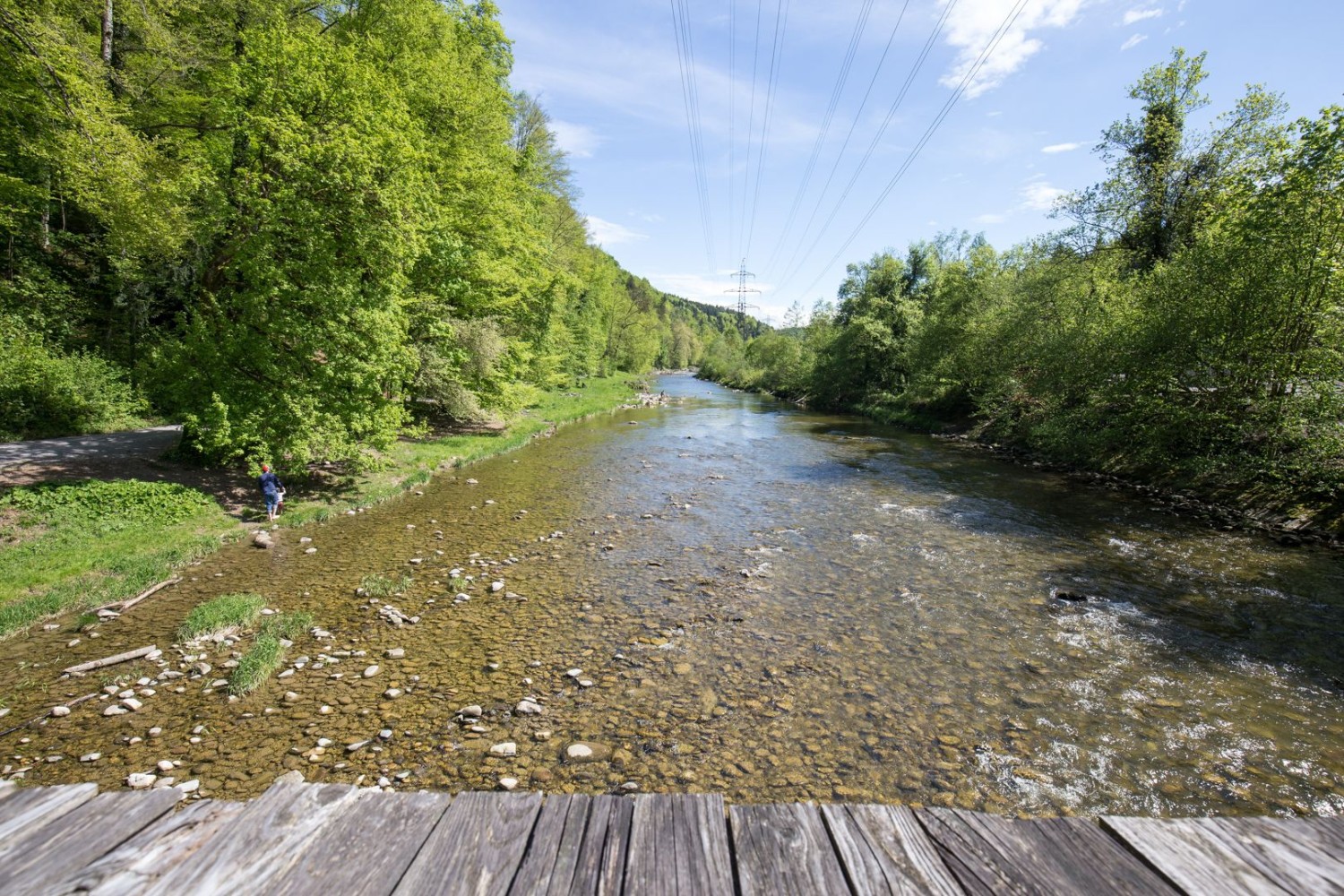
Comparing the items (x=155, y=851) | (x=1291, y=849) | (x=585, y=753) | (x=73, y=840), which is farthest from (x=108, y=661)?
(x=1291, y=849)

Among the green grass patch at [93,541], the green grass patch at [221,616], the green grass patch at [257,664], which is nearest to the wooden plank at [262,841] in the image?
the green grass patch at [257,664]

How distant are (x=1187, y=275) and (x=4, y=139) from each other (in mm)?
47248

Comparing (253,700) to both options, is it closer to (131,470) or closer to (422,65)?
(131,470)

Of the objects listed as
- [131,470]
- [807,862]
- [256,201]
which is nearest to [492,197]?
[256,201]

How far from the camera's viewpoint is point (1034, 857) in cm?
247

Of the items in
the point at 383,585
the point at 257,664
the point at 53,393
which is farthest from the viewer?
the point at 53,393

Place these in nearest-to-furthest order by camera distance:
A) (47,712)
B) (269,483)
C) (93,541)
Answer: (47,712)
(93,541)
(269,483)

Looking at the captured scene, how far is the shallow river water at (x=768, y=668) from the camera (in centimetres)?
689

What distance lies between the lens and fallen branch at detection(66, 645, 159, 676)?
8.33 metres

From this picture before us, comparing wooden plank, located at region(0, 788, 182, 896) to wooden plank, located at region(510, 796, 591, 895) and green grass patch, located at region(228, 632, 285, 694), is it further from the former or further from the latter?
green grass patch, located at region(228, 632, 285, 694)

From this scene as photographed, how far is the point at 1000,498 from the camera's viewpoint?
21547 mm

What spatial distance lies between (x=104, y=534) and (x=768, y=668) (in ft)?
48.7

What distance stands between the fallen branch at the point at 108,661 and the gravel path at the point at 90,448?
10.8 m

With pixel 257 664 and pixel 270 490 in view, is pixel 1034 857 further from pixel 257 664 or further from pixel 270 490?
pixel 270 490
